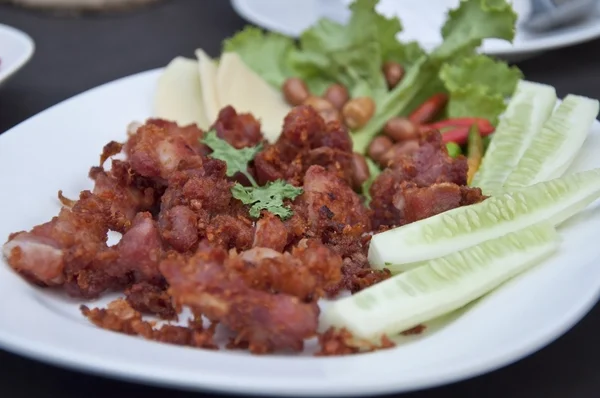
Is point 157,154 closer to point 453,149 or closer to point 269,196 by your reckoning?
point 269,196

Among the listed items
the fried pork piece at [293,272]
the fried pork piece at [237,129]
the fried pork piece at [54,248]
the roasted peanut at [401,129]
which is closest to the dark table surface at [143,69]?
the fried pork piece at [54,248]

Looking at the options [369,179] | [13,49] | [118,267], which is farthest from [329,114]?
[13,49]

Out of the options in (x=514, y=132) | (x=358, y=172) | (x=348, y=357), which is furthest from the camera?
(x=358, y=172)

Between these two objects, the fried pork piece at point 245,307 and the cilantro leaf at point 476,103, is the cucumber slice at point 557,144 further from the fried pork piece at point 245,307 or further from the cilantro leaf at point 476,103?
the fried pork piece at point 245,307

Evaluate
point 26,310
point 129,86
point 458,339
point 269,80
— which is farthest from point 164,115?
point 458,339

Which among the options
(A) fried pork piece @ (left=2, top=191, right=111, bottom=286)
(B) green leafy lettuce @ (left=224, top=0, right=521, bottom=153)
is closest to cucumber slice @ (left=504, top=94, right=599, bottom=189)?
(B) green leafy lettuce @ (left=224, top=0, right=521, bottom=153)

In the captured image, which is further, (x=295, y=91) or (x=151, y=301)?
(x=295, y=91)

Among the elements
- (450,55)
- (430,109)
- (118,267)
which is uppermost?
(450,55)

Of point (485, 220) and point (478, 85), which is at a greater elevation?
point (485, 220)
